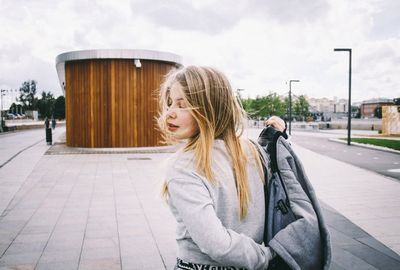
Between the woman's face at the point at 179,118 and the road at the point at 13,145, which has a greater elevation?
the woman's face at the point at 179,118

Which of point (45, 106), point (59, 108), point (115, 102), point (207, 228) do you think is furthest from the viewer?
point (59, 108)

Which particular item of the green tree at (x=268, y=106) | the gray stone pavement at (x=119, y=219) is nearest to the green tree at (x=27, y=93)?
the green tree at (x=268, y=106)

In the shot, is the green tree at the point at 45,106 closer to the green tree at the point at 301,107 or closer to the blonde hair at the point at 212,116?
the green tree at the point at 301,107

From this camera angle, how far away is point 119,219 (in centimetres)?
605

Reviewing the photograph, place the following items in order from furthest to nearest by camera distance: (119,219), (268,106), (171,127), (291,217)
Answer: (268,106) → (119,219) → (171,127) → (291,217)

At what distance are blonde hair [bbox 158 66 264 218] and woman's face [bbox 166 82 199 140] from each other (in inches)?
1.0

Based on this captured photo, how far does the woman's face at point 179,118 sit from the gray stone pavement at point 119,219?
0.20 meters

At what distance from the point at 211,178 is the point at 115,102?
658 inches

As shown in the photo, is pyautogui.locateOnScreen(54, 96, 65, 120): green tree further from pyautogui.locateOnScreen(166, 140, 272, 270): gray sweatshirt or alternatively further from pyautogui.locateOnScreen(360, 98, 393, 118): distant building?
pyautogui.locateOnScreen(360, 98, 393, 118): distant building

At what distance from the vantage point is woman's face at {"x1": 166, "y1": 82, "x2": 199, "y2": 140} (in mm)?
1512

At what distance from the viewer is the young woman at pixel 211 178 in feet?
4.36

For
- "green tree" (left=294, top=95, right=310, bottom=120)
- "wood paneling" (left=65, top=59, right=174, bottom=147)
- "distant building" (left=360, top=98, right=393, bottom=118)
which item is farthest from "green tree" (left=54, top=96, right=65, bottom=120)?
"distant building" (left=360, top=98, right=393, bottom=118)

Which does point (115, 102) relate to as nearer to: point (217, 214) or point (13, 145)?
point (13, 145)

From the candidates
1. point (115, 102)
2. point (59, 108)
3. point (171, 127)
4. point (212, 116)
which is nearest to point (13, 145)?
point (115, 102)
